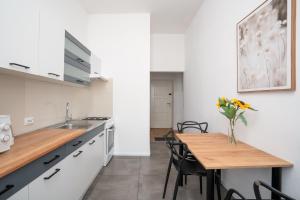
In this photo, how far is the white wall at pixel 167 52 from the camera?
4.91m

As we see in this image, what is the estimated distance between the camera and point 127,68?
3.85m

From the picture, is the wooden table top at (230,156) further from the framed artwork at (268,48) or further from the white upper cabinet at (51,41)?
the white upper cabinet at (51,41)

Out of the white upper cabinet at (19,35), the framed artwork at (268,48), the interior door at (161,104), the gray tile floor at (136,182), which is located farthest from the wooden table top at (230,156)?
the interior door at (161,104)

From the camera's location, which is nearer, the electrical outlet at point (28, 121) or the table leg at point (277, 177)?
the table leg at point (277, 177)

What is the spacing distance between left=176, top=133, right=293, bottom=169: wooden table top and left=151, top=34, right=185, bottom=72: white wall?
10.9 ft

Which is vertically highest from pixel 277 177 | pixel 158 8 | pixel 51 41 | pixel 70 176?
pixel 158 8

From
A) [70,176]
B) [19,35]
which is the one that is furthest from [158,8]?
[70,176]

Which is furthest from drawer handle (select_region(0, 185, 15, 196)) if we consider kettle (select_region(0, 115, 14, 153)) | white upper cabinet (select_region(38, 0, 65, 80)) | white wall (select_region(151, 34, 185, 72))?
white wall (select_region(151, 34, 185, 72))

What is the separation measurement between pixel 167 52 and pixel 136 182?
3515mm

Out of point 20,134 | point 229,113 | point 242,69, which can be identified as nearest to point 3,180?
point 20,134

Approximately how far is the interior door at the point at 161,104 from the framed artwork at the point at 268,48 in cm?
522

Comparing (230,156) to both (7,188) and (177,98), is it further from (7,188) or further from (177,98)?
(177,98)

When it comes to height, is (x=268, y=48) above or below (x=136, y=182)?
above

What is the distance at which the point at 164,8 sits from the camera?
11.7 feet
